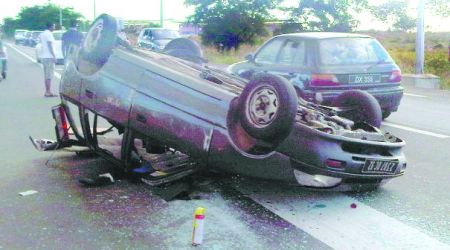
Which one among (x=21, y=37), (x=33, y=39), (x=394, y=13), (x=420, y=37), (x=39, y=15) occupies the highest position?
(x=39, y=15)

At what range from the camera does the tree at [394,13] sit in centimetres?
4369

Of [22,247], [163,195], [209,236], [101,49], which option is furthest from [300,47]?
[22,247]

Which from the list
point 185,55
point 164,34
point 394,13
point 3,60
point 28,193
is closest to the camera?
point 28,193

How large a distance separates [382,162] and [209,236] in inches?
62.4

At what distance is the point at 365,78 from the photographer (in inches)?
339

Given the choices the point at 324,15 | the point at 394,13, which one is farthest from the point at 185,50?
the point at 394,13

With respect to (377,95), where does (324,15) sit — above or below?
above

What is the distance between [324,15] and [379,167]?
39302 millimetres

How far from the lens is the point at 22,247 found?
3.90 meters

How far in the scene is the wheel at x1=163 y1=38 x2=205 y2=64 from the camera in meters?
6.93

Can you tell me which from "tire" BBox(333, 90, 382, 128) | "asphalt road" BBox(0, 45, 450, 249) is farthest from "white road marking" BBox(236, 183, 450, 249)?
"tire" BBox(333, 90, 382, 128)

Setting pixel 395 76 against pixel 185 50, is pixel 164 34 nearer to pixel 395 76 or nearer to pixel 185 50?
pixel 395 76

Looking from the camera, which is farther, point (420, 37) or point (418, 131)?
point (420, 37)

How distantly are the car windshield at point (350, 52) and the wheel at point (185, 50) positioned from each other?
224 centimetres
